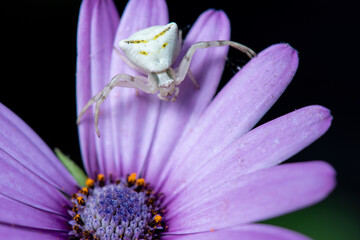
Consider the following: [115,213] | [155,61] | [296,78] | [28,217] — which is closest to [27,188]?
[28,217]

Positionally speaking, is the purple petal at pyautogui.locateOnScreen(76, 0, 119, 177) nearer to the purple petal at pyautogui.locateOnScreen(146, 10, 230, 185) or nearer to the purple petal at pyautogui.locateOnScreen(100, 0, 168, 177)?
the purple petal at pyautogui.locateOnScreen(100, 0, 168, 177)

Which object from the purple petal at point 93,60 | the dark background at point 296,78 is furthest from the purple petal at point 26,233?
the dark background at point 296,78

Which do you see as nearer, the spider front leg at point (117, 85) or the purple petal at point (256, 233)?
the purple petal at point (256, 233)

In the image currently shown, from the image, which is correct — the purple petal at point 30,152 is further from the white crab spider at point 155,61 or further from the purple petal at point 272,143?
the purple petal at point 272,143

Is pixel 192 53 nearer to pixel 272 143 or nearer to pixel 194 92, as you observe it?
pixel 194 92

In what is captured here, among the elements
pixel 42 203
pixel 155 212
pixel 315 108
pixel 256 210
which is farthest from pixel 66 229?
pixel 315 108
